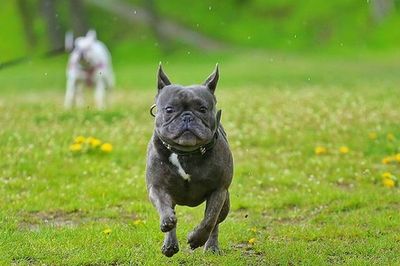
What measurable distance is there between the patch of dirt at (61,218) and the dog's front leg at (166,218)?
2365 mm

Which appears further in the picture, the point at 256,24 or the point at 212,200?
the point at 256,24

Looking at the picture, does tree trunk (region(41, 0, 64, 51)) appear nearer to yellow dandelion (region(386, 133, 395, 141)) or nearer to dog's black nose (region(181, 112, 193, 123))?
yellow dandelion (region(386, 133, 395, 141))

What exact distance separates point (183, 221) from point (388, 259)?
9.10 ft

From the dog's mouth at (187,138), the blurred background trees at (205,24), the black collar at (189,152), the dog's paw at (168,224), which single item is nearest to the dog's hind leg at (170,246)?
the dog's paw at (168,224)

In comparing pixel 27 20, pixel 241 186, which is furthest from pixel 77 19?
pixel 241 186

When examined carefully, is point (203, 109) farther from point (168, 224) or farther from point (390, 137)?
point (390, 137)

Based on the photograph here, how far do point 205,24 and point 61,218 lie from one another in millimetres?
44351

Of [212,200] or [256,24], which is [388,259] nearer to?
[212,200]

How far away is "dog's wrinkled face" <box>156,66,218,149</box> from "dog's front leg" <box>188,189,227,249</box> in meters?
0.58

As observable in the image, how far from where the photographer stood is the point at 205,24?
2088 inches

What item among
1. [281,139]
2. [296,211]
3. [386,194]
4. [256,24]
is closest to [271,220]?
[296,211]

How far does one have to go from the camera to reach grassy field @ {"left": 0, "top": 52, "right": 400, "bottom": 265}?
791 centimetres

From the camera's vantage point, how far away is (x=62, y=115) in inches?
699

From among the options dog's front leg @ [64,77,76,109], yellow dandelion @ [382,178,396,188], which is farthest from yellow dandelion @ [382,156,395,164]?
dog's front leg @ [64,77,76,109]
